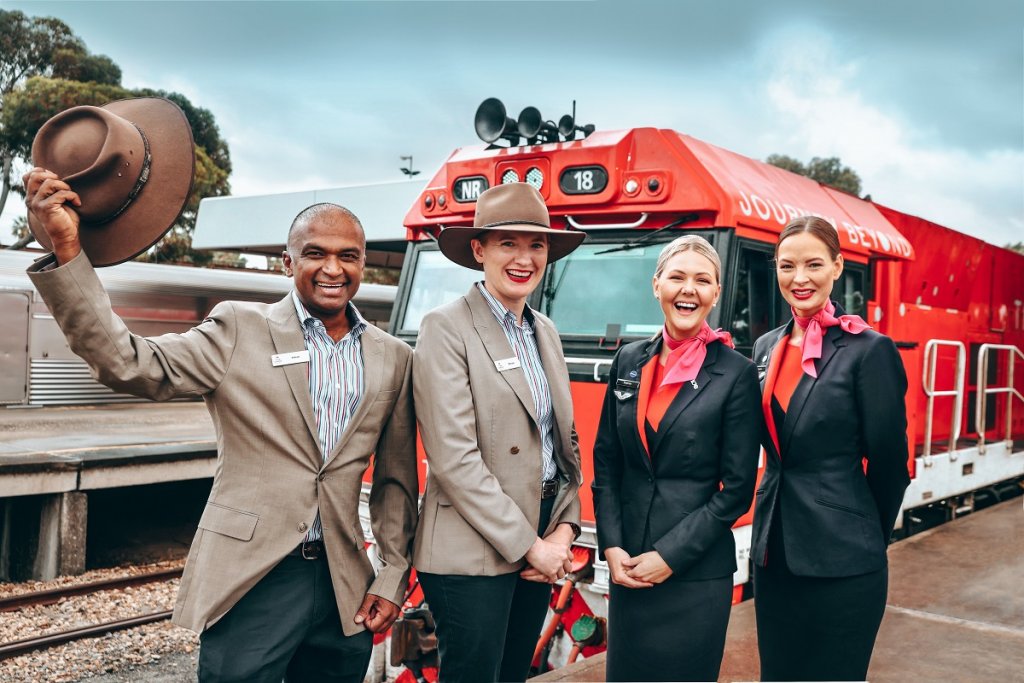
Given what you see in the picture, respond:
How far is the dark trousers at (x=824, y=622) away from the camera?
9.09 ft

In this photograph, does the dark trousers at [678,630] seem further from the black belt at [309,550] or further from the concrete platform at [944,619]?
the concrete platform at [944,619]

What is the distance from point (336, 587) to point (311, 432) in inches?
17.7

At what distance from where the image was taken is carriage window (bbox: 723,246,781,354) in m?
4.74

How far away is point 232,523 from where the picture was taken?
2.44 metres

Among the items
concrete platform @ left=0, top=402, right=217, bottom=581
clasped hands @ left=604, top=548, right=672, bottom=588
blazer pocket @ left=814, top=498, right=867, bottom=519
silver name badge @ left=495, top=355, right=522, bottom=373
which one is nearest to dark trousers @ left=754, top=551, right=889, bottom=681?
blazer pocket @ left=814, top=498, right=867, bottom=519

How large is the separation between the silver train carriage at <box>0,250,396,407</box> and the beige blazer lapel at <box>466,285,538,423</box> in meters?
13.2

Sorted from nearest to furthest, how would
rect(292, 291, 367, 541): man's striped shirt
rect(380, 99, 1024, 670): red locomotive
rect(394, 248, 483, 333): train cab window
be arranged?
rect(292, 291, 367, 541): man's striped shirt, rect(380, 99, 1024, 670): red locomotive, rect(394, 248, 483, 333): train cab window

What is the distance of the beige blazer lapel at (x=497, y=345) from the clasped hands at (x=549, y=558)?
0.38 metres

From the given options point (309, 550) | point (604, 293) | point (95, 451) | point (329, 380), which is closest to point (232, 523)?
point (309, 550)

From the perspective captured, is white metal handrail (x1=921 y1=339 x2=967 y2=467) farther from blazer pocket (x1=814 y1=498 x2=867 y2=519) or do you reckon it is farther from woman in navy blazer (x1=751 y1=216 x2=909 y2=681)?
blazer pocket (x1=814 y1=498 x2=867 y2=519)

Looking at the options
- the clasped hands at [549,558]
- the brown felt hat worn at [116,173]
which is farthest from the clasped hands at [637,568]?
the brown felt hat worn at [116,173]

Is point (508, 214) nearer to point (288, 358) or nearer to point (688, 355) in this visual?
point (688, 355)

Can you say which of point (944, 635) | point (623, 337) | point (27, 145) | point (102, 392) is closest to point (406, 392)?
point (623, 337)

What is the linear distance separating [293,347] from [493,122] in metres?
2.99
